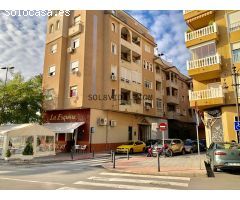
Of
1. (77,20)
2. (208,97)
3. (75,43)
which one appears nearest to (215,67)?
(208,97)

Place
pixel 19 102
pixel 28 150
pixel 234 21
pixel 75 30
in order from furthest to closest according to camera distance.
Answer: pixel 75 30
pixel 19 102
pixel 234 21
pixel 28 150

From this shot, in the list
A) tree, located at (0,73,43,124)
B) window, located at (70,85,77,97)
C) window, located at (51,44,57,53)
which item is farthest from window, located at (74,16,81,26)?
tree, located at (0,73,43,124)

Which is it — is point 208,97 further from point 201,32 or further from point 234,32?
point 201,32

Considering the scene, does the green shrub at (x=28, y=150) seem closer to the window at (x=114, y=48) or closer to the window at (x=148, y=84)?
the window at (x=114, y=48)

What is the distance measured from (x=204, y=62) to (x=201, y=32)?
3032 mm

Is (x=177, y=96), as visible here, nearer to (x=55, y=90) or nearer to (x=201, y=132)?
(x=201, y=132)

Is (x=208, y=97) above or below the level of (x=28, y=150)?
above

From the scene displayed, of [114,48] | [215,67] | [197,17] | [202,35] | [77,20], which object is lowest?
[215,67]

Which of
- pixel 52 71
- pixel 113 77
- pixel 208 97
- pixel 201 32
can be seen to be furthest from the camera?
pixel 52 71

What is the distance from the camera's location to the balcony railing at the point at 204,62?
20.1m

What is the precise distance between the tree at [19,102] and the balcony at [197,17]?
18.5 metres

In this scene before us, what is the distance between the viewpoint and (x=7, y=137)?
19.8 metres

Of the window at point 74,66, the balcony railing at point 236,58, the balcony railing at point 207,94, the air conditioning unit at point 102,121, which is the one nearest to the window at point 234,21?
the balcony railing at point 236,58

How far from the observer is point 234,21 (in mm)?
20734
